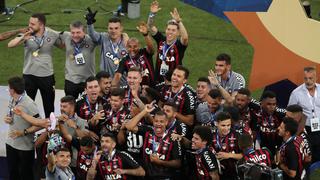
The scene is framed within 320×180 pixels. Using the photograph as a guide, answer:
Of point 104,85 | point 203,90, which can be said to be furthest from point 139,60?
point 203,90

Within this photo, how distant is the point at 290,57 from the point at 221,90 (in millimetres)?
1742

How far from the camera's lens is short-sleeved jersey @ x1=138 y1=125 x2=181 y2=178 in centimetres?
803

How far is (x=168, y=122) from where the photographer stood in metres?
8.24

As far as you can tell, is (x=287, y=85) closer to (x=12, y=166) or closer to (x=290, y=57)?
(x=290, y=57)

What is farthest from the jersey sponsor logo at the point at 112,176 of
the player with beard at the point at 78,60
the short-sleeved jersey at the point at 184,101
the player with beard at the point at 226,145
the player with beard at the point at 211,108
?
the player with beard at the point at 78,60

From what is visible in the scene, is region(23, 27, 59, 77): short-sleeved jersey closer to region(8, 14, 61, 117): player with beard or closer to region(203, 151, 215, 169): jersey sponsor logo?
region(8, 14, 61, 117): player with beard

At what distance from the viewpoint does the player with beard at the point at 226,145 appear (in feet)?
26.0

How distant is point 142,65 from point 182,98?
3.38ft

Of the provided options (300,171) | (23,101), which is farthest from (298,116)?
(23,101)

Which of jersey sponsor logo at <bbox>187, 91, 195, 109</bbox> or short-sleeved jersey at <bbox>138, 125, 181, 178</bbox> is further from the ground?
jersey sponsor logo at <bbox>187, 91, 195, 109</bbox>

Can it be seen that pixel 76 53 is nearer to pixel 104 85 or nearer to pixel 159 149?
pixel 104 85

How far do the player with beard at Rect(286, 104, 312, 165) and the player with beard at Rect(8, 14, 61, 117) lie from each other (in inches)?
124

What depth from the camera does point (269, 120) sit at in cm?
878

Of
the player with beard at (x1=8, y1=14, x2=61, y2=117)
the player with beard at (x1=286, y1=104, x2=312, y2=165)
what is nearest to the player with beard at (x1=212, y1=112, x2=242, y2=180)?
the player with beard at (x1=286, y1=104, x2=312, y2=165)
